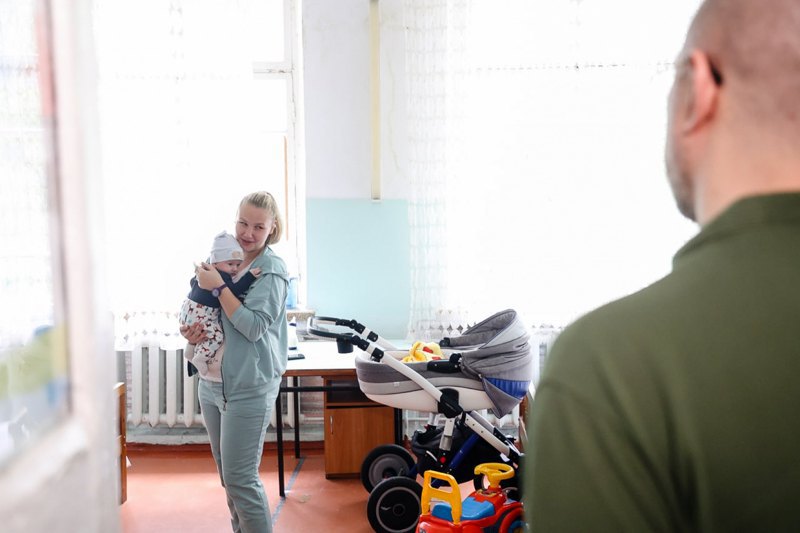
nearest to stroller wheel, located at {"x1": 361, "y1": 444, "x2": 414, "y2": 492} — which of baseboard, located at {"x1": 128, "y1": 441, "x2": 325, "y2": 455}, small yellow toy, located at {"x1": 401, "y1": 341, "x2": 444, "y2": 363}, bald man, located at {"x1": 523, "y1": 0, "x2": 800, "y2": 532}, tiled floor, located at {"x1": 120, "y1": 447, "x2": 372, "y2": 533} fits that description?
tiled floor, located at {"x1": 120, "y1": 447, "x2": 372, "y2": 533}

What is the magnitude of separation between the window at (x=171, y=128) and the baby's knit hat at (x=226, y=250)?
139cm

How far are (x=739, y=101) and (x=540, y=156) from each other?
3206 mm

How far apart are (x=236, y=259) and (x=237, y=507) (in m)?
0.82

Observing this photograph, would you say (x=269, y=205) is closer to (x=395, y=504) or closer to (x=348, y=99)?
(x=395, y=504)

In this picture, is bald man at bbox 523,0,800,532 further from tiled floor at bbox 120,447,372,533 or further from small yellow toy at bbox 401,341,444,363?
tiled floor at bbox 120,447,372,533

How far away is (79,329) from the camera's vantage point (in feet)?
1.71

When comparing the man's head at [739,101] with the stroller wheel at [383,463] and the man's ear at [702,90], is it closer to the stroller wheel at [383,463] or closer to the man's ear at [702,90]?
the man's ear at [702,90]

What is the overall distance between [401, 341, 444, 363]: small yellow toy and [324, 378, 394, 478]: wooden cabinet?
60 centimetres

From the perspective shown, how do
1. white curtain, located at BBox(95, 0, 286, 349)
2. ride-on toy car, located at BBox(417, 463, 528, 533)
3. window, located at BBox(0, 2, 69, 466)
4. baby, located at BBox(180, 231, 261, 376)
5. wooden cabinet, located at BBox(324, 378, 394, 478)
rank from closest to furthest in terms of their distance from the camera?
1. window, located at BBox(0, 2, 69, 466)
2. baby, located at BBox(180, 231, 261, 376)
3. ride-on toy car, located at BBox(417, 463, 528, 533)
4. wooden cabinet, located at BBox(324, 378, 394, 478)
5. white curtain, located at BBox(95, 0, 286, 349)

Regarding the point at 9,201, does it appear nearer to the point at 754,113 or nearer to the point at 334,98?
the point at 754,113

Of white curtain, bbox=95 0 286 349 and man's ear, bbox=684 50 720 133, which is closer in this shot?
man's ear, bbox=684 50 720 133

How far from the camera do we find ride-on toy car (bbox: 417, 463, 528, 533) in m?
2.53

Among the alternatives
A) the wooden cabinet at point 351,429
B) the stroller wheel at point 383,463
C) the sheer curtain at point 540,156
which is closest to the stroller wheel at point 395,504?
the stroller wheel at point 383,463

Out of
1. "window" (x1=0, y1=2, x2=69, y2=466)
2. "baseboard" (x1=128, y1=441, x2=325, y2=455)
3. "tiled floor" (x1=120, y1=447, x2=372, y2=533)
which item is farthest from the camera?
"baseboard" (x1=128, y1=441, x2=325, y2=455)
